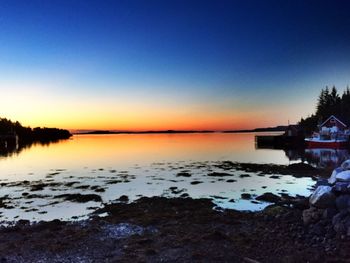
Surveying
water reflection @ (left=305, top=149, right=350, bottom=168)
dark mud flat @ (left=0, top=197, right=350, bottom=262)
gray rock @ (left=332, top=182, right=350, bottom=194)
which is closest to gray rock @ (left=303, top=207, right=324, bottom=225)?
dark mud flat @ (left=0, top=197, right=350, bottom=262)

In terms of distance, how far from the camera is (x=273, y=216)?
1401cm

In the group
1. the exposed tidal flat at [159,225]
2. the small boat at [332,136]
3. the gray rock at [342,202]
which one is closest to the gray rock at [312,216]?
the exposed tidal flat at [159,225]

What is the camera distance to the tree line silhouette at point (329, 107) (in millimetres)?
116062

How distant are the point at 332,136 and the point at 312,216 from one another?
78.1 metres

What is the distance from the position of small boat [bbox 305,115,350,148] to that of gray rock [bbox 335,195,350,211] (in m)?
72.4

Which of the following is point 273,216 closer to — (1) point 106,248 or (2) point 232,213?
(2) point 232,213

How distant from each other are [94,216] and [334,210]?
1019cm

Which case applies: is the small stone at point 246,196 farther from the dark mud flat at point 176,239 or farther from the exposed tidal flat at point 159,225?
the dark mud flat at point 176,239

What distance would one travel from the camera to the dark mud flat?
1021 centimetres

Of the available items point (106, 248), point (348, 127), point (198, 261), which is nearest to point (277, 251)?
point (198, 261)

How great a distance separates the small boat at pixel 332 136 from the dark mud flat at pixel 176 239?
233ft

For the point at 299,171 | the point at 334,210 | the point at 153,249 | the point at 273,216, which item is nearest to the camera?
the point at 153,249

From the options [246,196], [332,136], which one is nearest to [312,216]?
[246,196]

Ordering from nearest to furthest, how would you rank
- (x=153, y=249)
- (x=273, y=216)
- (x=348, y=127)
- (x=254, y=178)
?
(x=153, y=249), (x=273, y=216), (x=254, y=178), (x=348, y=127)
